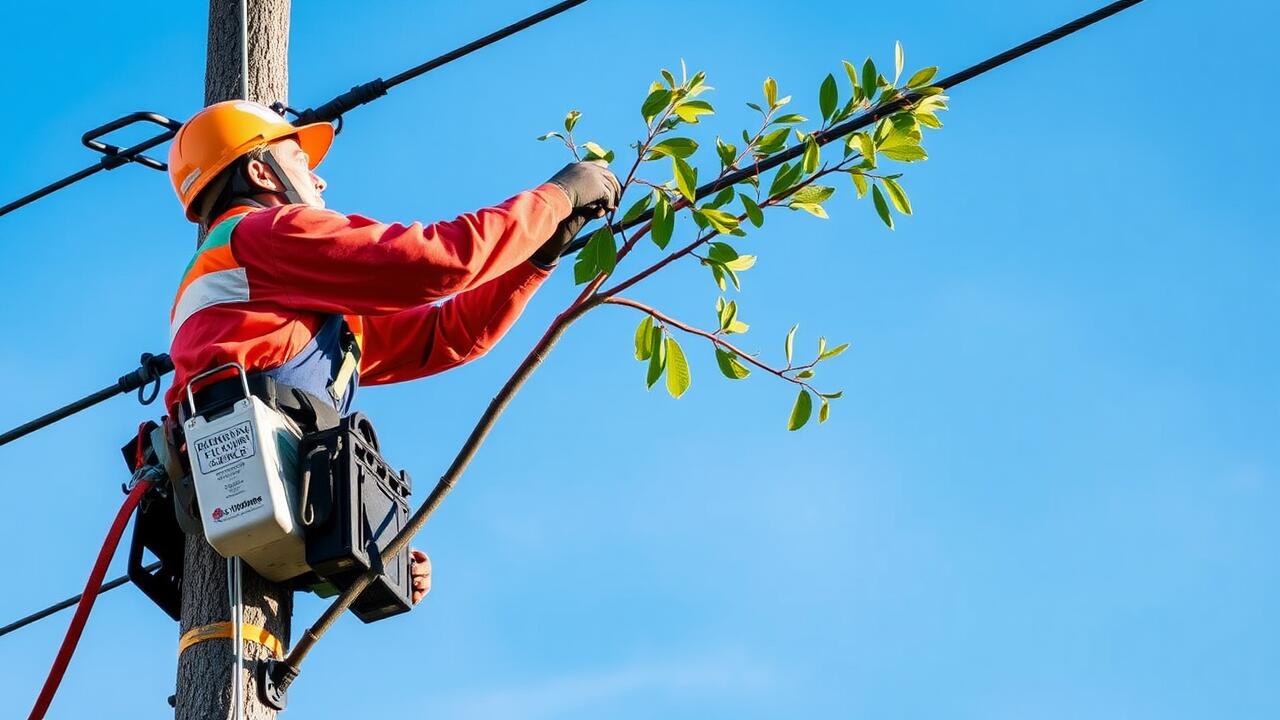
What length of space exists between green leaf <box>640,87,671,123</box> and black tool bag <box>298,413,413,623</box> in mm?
949

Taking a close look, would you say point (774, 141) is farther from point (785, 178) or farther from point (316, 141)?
point (316, 141)

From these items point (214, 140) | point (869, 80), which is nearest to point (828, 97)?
point (869, 80)

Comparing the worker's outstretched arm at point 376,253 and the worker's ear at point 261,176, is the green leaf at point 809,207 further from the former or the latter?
the worker's ear at point 261,176

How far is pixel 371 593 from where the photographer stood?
419 cm

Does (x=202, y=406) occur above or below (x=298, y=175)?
below

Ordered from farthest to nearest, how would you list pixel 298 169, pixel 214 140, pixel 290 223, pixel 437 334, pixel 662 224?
1. pixel 437 334
2. pixel 298 169
3. pixel 214 140
4. pixel 290 223
5. pixel 662 224

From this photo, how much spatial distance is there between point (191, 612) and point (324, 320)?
0.75 meters

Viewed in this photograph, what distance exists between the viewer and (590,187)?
14.4 ft

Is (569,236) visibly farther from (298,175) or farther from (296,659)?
(296,659)

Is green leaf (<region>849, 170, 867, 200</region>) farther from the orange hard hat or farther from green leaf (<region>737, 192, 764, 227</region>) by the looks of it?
the orange hard hat

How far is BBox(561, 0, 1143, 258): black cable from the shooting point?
→ 4336 mm

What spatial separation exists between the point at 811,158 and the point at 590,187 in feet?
2.02

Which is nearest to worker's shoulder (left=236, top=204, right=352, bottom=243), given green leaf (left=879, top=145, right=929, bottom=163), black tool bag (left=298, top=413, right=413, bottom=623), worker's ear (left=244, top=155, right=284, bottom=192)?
worker's ear (left=244, top=155, right=284, bottom=192)

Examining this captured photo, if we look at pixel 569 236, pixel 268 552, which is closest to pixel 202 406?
pixel 268 552
